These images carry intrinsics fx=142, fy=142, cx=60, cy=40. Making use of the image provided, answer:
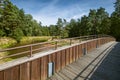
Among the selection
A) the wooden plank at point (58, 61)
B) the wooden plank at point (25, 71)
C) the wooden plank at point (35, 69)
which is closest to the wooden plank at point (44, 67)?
the wooden plank at point (35, 69)

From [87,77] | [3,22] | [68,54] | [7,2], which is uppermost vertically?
[7,2]

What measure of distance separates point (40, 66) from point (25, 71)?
3.79ft

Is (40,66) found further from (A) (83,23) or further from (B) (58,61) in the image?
(A) (83,23)

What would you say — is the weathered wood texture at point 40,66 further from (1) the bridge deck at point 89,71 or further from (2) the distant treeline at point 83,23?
(2) the distant treeline at point 83,23

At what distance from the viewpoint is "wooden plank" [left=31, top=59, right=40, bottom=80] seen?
678 centimetres

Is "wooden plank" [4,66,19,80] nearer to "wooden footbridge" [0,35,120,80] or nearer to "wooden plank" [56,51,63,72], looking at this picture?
"wooden footbridge" [0,35,120,80]

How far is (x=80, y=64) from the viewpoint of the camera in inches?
413

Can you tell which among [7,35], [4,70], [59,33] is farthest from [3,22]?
[4,70]

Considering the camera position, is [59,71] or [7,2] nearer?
[59,71]

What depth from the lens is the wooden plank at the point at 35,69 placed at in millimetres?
6776

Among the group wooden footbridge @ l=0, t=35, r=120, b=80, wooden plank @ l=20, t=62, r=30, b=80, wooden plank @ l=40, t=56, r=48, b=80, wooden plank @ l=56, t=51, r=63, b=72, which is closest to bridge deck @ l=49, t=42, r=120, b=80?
wooden footbridge @ l=0, t=35, r=120, b=80

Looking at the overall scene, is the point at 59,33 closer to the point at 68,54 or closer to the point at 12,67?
the point at 68,54

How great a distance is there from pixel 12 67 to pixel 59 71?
3.91 metres

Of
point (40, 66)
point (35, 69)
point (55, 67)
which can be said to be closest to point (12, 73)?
point (35, 69)
